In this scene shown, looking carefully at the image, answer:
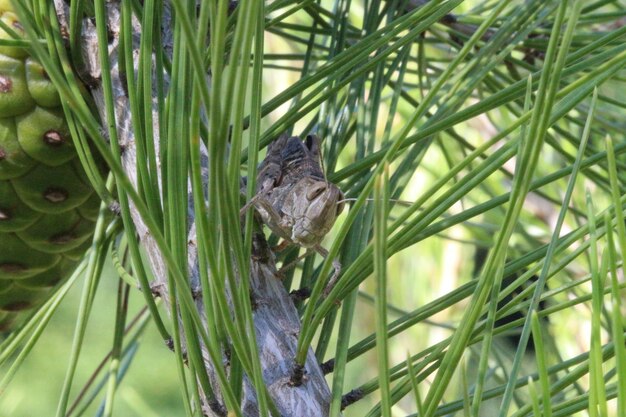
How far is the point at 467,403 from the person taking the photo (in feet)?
0.83

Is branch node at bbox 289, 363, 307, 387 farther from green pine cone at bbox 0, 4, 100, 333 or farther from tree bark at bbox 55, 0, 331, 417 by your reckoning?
green pine cone at bbox 0, 4, 100, 333

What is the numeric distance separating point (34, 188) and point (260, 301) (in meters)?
0.17

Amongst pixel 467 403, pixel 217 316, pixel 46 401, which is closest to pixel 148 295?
pixel 217 316

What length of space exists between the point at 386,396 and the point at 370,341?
12 cm

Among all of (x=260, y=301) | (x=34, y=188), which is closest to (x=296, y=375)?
(x=260, y=301)

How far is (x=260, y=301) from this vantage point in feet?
1.18

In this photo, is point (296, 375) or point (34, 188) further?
point (34, 188)

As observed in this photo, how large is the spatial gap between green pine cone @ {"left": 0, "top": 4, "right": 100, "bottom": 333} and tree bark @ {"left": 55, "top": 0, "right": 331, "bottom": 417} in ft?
0.10

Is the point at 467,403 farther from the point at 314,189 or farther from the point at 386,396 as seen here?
the point at 314,189

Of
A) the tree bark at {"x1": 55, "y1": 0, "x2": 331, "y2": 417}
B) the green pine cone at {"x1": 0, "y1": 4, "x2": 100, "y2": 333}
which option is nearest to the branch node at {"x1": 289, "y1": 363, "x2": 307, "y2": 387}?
the tree bark at {"x1": 55, "y1": 0, "x2": 331, "y2": 417}

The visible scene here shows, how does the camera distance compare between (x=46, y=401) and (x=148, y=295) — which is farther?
(x=46, y=401)

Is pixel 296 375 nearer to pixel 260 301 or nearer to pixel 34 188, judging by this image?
pixel 260 301

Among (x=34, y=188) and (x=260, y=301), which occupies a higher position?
(x=34, y=188)

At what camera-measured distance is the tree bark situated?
334mm
